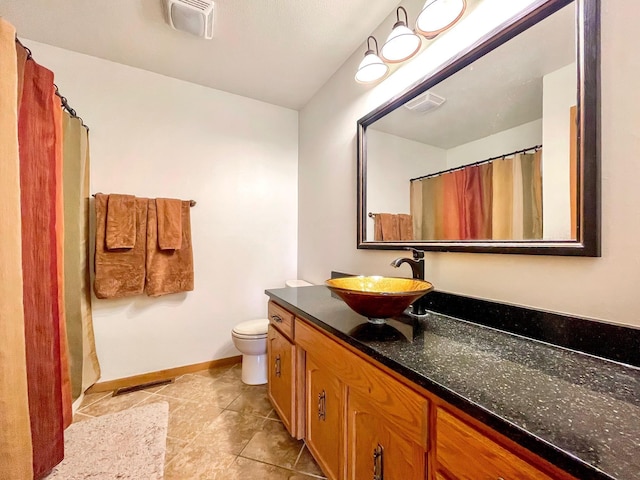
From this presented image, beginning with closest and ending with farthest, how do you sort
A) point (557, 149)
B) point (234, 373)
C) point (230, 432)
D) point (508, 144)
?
1. point (557, 149)
2. point (508, 144)
3. point (230, 432)
4. point (234, 373)

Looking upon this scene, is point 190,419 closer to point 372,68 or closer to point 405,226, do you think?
point 405,226

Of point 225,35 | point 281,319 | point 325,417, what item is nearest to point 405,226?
point 281,319

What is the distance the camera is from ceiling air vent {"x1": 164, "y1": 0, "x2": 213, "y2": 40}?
1.46 m

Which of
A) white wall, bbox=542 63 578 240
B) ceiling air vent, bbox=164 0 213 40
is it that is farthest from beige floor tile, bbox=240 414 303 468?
ceiling air vent, bbox=164 0 213 40

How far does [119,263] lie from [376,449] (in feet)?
6.58

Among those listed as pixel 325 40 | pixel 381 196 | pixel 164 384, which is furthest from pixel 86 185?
pixel 381 196

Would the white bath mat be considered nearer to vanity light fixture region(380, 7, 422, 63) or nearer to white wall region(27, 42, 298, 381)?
white wall region(27, 42, 298, 381)

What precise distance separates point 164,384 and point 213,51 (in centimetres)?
251

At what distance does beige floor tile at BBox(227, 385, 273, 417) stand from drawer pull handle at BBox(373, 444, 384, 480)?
106cm

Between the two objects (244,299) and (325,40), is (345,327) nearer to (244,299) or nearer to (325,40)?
(244,299)

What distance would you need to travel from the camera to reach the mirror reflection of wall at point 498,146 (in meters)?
0.85

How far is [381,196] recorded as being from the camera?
1.62 metres

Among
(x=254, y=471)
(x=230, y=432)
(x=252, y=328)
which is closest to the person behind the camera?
(x=254, y=471)

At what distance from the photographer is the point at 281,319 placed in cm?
149
